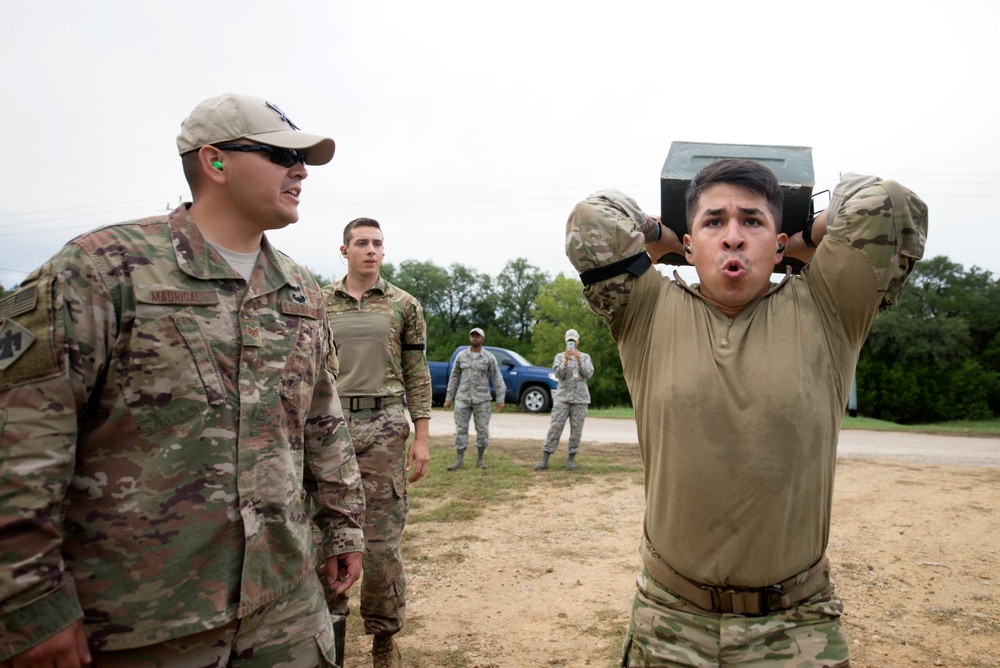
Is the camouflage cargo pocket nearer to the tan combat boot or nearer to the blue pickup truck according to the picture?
the tan combat boot

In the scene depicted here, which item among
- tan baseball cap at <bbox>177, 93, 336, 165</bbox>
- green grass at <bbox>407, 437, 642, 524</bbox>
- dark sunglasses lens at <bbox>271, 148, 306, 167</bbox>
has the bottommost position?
green grass at <bbox>407, 437, 642, 524</bbox>

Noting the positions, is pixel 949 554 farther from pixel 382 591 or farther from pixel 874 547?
pixel 382 591

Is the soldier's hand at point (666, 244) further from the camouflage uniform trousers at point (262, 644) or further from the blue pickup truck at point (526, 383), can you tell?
the blue pickup truck at point (526, 383)

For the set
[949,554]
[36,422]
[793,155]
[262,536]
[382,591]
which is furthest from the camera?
[949,554]

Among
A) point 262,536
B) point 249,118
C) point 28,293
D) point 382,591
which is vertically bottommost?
point 382,591

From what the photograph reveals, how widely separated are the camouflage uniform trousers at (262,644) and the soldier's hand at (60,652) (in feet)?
0.40

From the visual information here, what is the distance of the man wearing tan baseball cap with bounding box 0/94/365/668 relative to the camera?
1584 mm

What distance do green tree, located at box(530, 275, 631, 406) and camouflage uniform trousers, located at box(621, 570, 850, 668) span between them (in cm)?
3504

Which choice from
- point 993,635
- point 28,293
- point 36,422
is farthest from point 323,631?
point 993,635

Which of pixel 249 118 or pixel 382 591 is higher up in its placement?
pixel 249 118

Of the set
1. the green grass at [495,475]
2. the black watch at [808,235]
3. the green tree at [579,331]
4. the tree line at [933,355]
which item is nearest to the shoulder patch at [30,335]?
the black watch at [808,235]

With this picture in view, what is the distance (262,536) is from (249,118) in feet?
4.10

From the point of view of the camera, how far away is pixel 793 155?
91.8 inches

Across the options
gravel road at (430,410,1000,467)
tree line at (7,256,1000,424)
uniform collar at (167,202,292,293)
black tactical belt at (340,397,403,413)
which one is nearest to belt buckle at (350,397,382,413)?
black tactical belt at (340,397,403,413)
